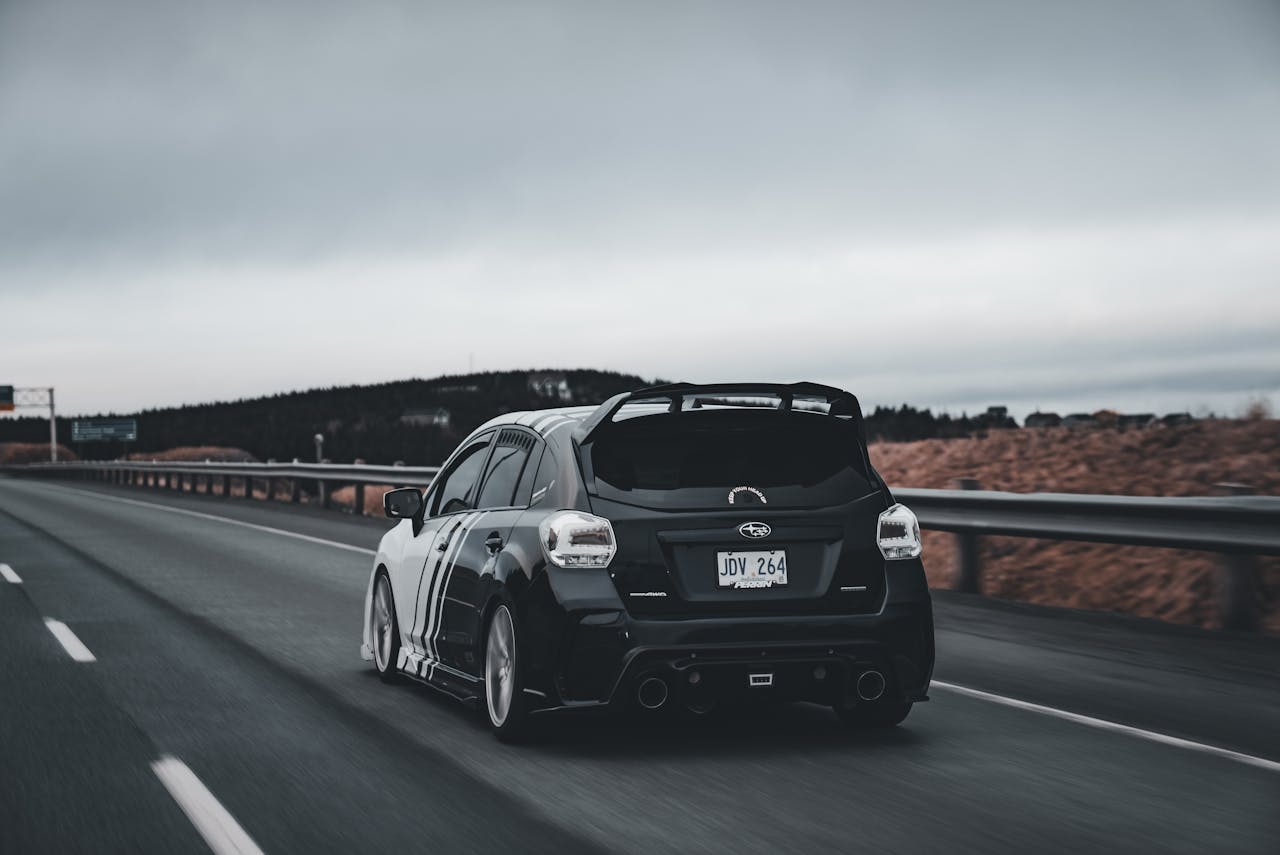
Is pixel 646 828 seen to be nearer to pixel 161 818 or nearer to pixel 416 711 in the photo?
pixel 161 818

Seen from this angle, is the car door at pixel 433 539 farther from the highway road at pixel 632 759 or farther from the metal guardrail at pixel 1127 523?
the metal guardrail at pixel 1127 523

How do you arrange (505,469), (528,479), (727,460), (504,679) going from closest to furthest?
(727,460) < (504,679) < (528,479) < (505,469)

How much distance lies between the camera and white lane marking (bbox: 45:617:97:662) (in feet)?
32.0

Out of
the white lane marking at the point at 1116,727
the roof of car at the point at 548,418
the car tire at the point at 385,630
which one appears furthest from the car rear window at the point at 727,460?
the car tire at the point at 385,630

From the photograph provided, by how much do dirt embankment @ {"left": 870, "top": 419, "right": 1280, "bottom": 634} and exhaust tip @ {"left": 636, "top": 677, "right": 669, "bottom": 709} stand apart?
6.38m

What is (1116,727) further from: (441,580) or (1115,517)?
(1115,517)

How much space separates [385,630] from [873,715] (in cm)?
315

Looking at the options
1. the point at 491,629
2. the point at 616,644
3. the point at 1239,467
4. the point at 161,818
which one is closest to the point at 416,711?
the point at 491,629

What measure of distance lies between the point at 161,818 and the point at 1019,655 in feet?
19.2

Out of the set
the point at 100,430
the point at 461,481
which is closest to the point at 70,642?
the point at 461,481

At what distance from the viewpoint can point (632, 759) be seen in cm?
647

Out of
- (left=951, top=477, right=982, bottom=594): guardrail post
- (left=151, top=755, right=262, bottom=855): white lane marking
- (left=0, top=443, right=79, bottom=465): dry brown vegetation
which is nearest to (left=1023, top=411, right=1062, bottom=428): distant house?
(left=951, top=477, right=982, bottom=594): guardrail post

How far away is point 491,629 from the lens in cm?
690

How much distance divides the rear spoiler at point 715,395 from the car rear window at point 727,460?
7 cm
